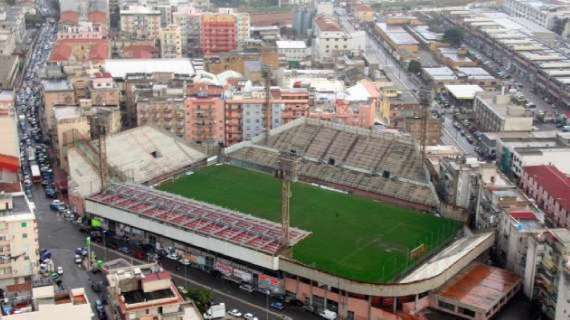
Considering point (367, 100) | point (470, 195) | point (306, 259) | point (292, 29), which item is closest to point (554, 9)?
point (292, 29)

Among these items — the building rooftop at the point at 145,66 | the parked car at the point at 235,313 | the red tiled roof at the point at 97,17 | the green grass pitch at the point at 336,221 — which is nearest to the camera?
the parked car at the point at 235,313

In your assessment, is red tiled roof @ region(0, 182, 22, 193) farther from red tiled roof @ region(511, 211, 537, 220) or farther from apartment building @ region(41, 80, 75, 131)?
red tiled roof @ region(511, 211, 537, 220)

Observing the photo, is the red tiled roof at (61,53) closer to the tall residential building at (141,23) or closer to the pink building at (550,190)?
the tall residential building at (141,23)

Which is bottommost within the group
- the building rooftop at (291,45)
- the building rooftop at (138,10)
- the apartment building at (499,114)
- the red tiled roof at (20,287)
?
the red tiled roof at (20,287)

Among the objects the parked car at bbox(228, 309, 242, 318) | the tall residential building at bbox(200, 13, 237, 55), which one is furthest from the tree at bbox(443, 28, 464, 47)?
the parked car at bbox(228, 309, 242, 318)

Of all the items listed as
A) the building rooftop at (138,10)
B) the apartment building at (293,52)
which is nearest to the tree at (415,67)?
the apartment building at (293,52)

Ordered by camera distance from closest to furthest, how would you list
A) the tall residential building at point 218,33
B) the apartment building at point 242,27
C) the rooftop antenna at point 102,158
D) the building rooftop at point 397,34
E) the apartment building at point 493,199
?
the apartment building at point 493,199
the rooftop antenna at point 102,158
the tall residential building at point 218,33
the apartment building at point 242,27
the building rooftop at point 397,34

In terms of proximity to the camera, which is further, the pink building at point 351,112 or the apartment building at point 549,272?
the pink building at point 351,112

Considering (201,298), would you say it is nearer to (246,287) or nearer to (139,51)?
(246,287)
